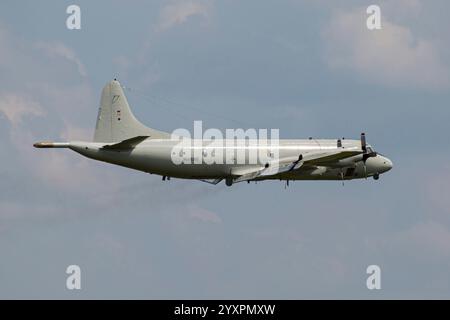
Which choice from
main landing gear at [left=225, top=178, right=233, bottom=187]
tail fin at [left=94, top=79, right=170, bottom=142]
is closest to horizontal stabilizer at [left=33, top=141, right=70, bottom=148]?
tail fin at [left=94, top=79, right=170, bottom=142]

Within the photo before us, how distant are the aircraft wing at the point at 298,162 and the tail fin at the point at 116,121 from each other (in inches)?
290

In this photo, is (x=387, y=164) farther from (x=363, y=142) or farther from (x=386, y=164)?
(x=363, y=142)

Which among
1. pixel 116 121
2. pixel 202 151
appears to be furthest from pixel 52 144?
pixel 202 151

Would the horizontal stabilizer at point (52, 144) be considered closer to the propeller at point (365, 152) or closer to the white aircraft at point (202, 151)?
the white aircraft at point (202, 151)

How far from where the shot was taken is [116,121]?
307ft

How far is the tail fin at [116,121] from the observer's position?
305ft

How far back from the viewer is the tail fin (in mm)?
93000

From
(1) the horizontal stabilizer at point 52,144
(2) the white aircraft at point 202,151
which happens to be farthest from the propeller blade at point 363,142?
(1) the horizontal stabilizer at point 52,144

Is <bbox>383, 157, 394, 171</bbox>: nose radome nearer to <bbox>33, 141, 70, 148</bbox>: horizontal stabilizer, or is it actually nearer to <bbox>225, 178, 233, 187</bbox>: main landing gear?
<bbox>225, 178, 233, 187</bbox>: main landing gear

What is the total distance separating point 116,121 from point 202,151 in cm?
728
